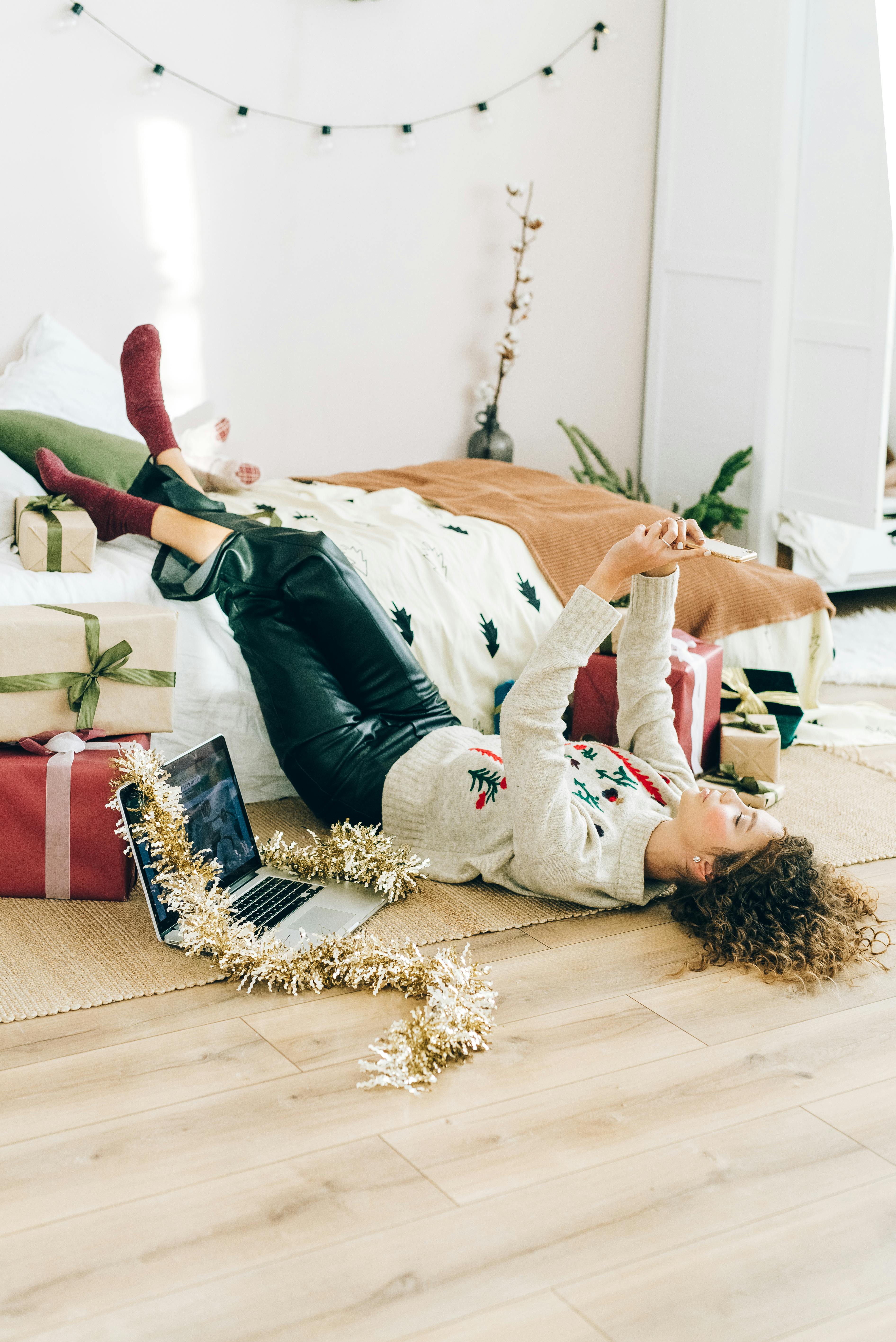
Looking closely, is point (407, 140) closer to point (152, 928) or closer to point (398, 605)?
point (398, 605)

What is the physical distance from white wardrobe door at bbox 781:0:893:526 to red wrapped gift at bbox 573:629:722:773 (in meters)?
1.39

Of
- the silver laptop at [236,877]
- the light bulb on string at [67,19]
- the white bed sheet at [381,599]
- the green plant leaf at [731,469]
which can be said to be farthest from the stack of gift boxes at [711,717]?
the light bulb on string at [67,19]

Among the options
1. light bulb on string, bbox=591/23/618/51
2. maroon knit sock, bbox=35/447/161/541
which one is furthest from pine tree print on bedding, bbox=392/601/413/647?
light bulb on string, bbox=591/23/618/51

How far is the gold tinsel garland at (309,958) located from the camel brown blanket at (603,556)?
45.9 inches

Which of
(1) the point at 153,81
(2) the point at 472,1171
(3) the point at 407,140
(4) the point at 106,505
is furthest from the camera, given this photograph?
(3) the point at 407,140

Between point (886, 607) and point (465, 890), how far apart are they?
97.5 inches

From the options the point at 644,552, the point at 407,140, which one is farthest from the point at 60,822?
the point at 407,140

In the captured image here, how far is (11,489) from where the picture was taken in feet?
7.94

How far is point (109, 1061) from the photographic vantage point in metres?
1.52

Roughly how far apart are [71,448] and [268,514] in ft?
1.39

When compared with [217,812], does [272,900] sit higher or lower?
lower

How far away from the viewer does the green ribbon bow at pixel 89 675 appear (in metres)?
1.91

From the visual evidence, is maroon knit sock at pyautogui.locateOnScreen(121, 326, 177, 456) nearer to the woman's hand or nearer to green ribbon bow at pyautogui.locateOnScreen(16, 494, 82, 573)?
green ribbon bow at pyautogui.locateOnScreen(16, 494, 82, 573)

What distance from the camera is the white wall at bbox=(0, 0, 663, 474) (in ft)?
11.0
